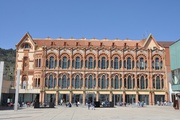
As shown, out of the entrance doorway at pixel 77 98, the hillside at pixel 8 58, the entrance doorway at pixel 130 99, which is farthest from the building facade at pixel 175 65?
the hillside at pixel 8 58

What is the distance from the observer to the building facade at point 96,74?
5969cm

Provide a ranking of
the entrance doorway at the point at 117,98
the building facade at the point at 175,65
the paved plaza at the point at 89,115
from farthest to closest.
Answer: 1. the entrance doorway at the point at 117,98
2. the building facade at the point at 175,65
3. the paved plaza at the point at 89,115

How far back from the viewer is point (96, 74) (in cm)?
6028

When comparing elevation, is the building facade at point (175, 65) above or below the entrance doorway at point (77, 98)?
above

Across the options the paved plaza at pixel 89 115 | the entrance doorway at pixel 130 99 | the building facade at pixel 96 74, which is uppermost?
the building facade at pixel 96 74

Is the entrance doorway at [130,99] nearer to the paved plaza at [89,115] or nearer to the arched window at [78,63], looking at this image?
the arched window at [78,63]

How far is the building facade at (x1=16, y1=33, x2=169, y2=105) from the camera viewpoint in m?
59.7

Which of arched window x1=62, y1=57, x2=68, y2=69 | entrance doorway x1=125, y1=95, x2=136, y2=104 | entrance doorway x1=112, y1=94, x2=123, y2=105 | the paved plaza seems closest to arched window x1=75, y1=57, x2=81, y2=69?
arched window x1=62, y1=57, x2=68, y2=69

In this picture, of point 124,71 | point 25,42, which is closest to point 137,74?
point 124,71

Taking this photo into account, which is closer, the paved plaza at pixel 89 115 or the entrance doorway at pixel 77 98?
the paved plaza at pixel 89 115

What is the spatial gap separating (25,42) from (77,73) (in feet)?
57.9

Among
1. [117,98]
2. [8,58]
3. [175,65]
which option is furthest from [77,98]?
[8,58]

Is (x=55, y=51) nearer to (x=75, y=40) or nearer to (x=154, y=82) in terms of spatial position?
(x=75, y=40)

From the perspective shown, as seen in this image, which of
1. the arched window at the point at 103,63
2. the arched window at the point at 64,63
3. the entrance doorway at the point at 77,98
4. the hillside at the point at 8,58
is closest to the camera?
the entrance doorway at the point at 77,98
